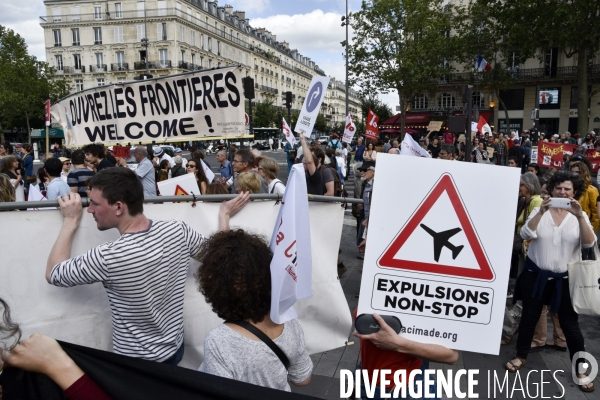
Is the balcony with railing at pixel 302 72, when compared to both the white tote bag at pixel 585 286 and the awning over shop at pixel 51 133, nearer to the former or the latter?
the awning over shop at pixel 51 133

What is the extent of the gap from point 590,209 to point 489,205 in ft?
16.4

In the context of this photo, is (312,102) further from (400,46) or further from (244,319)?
(400,46)

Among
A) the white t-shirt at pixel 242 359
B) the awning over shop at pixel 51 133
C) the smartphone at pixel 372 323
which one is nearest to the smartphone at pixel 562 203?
the smartphone at pixel 372 323

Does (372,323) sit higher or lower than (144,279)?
lower

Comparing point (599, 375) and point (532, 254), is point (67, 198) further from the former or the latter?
point (599, 375)

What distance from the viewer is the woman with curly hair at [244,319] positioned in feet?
5.45

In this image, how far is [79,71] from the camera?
202 feet

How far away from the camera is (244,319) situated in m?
1.78

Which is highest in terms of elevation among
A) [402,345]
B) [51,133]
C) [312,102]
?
[51,133]

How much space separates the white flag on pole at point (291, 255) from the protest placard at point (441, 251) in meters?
0.29

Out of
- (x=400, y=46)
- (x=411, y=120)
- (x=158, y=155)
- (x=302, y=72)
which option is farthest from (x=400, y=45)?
(x=302, y=72)

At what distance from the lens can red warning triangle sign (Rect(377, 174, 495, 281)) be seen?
5.97 feet

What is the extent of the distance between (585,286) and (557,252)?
0.33m

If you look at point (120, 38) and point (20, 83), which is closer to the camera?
point (20, 83)
